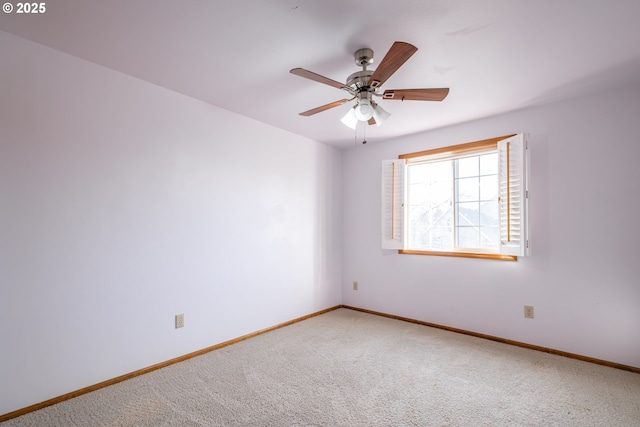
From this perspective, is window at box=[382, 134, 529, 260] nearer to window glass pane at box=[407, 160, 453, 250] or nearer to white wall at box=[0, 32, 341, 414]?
window glass pane at box=[407, 160, 453, 250]

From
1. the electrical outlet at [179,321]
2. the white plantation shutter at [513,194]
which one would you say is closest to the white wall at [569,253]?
the white plantation shutter at [513,194]

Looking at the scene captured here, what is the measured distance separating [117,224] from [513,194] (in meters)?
3.54

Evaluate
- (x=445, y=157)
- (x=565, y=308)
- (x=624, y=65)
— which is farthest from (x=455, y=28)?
(x=565, y=308)

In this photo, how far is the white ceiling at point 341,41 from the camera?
1.67 metres

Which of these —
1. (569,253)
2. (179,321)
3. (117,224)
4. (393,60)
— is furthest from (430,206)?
(117,224)

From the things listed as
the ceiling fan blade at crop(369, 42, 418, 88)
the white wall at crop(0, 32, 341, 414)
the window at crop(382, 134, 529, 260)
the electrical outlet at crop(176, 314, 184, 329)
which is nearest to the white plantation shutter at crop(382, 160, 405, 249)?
the window at crop(382, 134, 529, 260)

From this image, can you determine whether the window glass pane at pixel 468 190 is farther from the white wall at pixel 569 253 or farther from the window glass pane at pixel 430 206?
the white wall at pixel 569 253

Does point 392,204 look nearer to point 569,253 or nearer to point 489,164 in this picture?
point 489,164

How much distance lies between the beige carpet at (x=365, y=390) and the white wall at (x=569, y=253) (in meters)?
0.28

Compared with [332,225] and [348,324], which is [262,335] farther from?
[332,225]

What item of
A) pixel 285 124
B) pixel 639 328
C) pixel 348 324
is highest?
pixel 285 124

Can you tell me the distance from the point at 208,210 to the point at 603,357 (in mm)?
Result: 3766

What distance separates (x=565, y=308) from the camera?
9.29 ft

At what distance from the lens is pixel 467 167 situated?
3.58 metres
